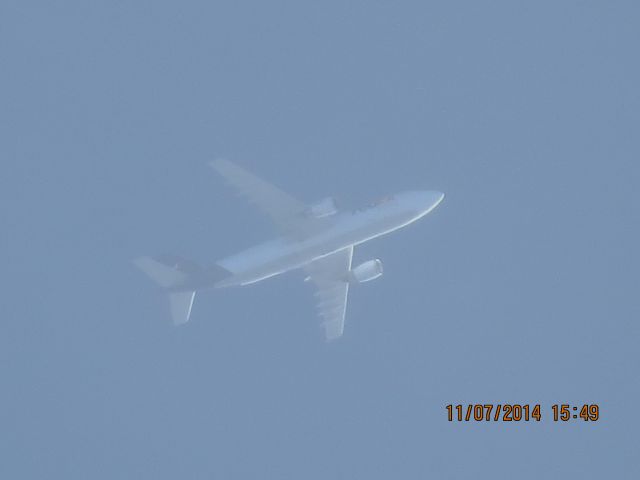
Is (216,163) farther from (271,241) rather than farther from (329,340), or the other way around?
(329,340)

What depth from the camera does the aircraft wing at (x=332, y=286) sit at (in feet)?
327

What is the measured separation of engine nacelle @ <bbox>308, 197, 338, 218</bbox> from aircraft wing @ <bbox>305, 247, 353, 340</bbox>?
322 inches

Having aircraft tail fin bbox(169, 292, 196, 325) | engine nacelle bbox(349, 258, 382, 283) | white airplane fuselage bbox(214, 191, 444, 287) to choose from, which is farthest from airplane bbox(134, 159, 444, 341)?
engine nacelle bbox(349, 258, 382, 283)

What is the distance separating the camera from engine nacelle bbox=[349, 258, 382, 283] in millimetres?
97938

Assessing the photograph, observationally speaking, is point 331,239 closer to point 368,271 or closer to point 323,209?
point 323,209

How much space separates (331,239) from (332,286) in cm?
1079

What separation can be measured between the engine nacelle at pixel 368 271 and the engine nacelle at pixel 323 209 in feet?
27.1

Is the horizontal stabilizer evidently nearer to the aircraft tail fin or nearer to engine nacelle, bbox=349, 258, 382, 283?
the aircraft tail fin

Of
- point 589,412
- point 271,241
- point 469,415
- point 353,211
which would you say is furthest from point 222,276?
point 589,412

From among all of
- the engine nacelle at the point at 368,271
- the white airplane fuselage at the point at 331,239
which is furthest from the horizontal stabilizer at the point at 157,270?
the engine nacelle at the point at 368,271

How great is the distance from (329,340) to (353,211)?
48.7 feet

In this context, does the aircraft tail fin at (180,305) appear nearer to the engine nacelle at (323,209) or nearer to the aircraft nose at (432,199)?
the engine nacelle at (323,209)

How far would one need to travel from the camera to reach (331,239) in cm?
9150

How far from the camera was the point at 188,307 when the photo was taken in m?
96.3
